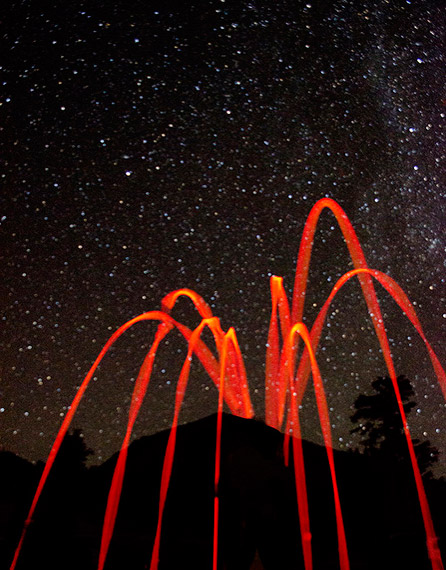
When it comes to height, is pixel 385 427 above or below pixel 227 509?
below

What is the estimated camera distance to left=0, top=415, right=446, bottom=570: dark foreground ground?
5.31m

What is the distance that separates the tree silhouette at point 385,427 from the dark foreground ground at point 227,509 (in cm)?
100

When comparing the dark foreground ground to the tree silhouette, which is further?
the tree silhouette

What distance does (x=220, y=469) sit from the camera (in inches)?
224

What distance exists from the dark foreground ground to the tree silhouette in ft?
3.29

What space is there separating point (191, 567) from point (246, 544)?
17.9 feet

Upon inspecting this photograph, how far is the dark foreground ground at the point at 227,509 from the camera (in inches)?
209

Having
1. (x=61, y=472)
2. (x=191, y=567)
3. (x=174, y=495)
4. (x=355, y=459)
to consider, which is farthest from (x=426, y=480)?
(x=61, y=472)

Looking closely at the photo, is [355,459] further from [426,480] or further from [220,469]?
[220,469]

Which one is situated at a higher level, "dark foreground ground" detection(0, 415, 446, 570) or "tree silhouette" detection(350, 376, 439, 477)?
"dark foreground ground" detection(0, 415, 446, 570)

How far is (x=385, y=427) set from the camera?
21641 mm

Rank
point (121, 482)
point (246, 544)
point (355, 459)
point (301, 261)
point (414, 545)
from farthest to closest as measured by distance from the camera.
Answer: point (355, 459)
point (121, 482)
point (301, 261)
point (414, 545)
point (246, 544)

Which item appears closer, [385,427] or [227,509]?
[227,509]

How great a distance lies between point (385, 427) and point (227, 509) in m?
17.8
